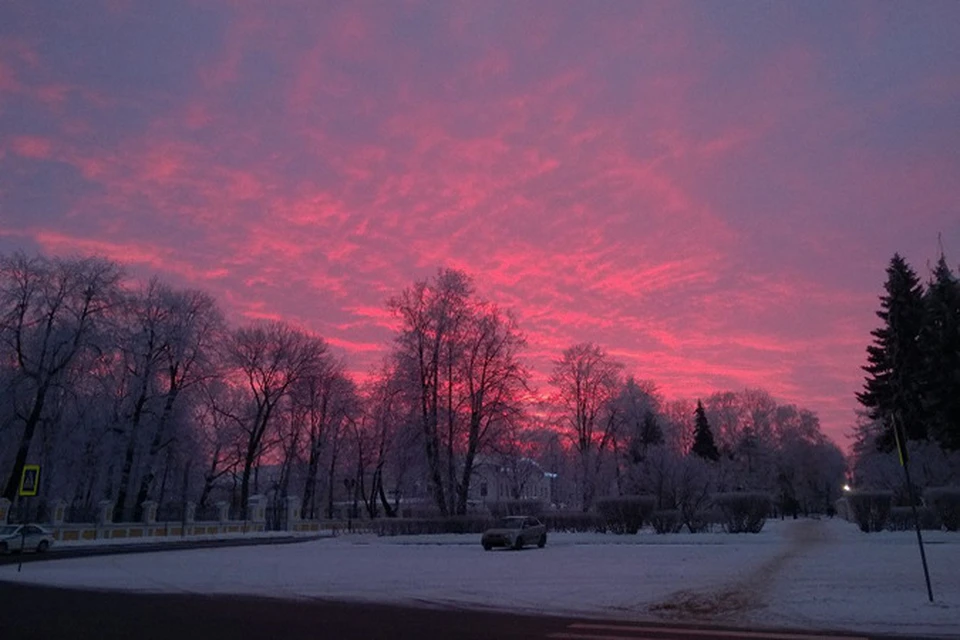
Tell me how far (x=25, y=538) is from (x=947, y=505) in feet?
134

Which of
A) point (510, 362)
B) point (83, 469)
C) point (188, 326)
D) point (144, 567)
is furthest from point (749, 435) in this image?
point (144, 567)

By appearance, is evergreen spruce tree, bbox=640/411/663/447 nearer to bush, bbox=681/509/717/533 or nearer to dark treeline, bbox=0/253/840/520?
dark treeline, bbox=0/253/840/520

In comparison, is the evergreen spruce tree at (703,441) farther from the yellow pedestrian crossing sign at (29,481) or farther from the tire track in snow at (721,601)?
the yellow pedestrian crossing sign at (29,481)

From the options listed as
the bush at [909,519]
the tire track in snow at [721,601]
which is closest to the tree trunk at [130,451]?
the tire track in snow at [721,601]

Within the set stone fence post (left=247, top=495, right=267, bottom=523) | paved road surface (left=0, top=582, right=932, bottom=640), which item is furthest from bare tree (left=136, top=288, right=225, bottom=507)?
paved road surface (left=0, top=582, right=932, bottom=640)

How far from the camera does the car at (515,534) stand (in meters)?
30.7

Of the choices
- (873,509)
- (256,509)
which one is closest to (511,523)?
(873,509)

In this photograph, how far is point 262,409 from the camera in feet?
197

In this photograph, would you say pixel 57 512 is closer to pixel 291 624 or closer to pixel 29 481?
pixel 29 481

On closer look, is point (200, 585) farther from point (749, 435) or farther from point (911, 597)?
point (749, 435)

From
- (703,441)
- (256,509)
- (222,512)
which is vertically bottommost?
(222,512)

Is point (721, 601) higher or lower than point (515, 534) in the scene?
lower

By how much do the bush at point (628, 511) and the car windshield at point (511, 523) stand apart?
6.59 metres

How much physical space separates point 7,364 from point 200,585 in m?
33.8
